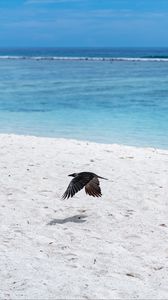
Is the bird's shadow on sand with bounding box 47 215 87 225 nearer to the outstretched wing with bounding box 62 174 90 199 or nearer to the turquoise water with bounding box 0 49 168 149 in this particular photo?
the outstretched wing with bounding box 62 174 90 199

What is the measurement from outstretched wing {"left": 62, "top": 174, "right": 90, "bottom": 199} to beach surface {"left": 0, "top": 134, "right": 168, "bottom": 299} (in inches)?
17.2

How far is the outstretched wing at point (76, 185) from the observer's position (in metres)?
7.39

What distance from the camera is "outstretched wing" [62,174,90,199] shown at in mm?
7395

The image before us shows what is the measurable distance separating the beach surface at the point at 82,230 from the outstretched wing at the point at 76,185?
17.2 inches

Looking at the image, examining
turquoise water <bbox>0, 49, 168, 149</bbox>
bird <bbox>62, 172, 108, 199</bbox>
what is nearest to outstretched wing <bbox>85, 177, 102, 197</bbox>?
bird <bbox>62, 172, 108, 199</bbox>

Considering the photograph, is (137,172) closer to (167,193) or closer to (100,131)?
(167,193)

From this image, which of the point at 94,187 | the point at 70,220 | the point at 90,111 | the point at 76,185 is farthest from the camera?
the point at 90,111

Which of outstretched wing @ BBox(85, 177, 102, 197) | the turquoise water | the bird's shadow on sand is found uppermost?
outstretched wing @ BBox(85, 177, 102, 197)

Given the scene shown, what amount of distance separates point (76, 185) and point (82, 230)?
2.23ft

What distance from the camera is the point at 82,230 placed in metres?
7.16

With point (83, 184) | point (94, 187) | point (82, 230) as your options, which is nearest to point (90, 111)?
point (94, 187)

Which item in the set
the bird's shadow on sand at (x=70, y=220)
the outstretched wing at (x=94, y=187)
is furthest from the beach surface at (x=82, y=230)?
the outstretched wing at (x=94, y=187)

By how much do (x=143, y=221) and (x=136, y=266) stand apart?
5.43 feet

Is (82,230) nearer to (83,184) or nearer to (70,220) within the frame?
(70,220)
